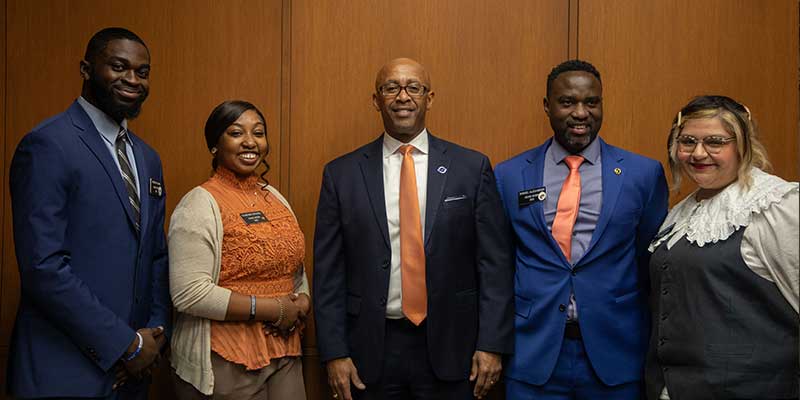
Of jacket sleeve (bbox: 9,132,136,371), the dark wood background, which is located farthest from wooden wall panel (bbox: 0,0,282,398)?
jacket sleeve (bbox: 9,132,136,371)

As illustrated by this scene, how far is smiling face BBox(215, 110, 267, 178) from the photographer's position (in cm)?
286

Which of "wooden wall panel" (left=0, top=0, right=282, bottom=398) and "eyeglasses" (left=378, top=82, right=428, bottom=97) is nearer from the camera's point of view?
"eyeglasses" (left=378, top=82, right=428, bottom=97)

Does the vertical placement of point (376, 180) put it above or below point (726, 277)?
above

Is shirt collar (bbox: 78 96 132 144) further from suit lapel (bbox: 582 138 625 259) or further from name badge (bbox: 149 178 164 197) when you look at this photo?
suit lapel (bbox: 582 138 625 259)

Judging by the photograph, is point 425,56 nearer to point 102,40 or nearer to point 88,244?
point 102,40

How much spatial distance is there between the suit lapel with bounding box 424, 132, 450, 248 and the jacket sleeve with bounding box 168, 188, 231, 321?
32.8 inches

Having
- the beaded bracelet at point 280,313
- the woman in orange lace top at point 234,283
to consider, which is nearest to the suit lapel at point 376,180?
the woman in orange lace top at point 234,283

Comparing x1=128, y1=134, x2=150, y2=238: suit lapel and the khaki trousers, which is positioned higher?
x1=128, y1=134, x2=150, y2=238: suit lapel

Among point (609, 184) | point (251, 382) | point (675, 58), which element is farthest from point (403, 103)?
point (675, 58)

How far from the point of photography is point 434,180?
2.88 meters

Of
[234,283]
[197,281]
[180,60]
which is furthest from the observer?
[180,60]

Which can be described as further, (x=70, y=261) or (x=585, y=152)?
(x=585, y=152)

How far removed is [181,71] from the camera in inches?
140

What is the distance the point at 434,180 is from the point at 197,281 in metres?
1.02
